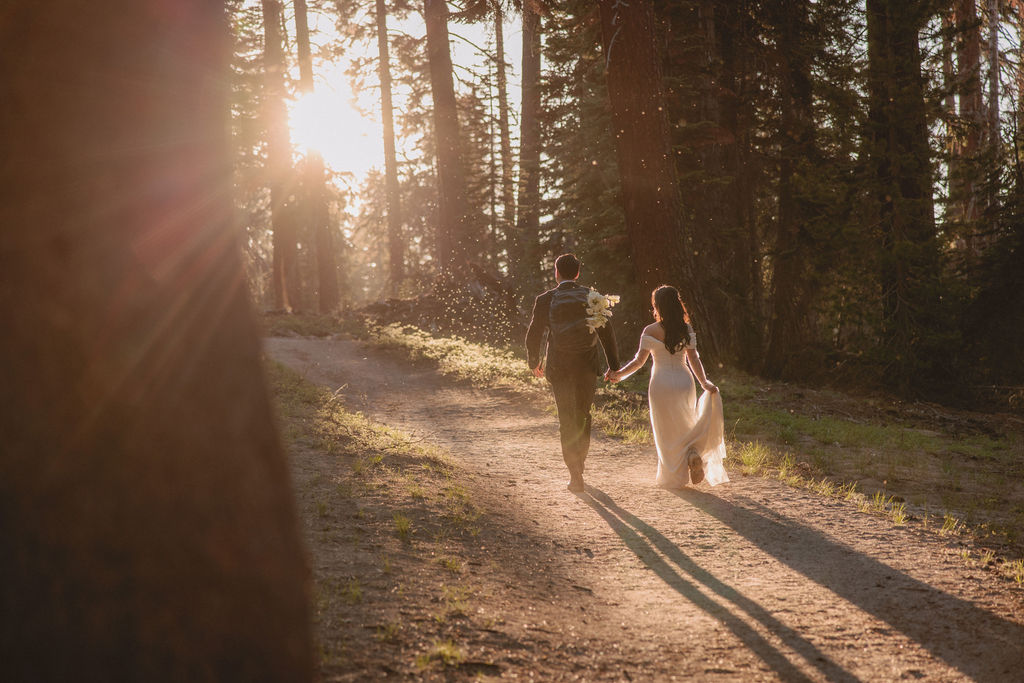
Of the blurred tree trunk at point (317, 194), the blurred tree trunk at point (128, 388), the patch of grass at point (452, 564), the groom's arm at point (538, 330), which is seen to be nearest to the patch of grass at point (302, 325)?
the blurred tree trunk at point (317, 194)

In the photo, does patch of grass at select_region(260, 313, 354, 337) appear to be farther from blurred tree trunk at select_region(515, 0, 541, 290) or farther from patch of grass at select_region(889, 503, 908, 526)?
patch of grass at select_region(889, 503, 908, 526)

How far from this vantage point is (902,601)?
4816 mm

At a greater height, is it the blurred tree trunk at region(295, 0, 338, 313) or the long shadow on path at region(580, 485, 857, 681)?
the blurred tree trunk at region(295, 0, 338, 313)

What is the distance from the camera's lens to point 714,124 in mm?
15461

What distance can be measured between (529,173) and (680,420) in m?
21.1

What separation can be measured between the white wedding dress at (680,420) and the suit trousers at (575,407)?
2.33ft

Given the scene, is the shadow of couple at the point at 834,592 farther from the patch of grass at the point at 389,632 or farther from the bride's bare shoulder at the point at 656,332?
the patch of grass at the point at 389,632

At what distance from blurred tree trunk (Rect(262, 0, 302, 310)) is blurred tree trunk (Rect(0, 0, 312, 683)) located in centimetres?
2610

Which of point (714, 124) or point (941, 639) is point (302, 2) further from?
point (941, 639)

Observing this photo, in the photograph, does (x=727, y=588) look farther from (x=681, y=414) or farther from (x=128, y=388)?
(x=128, y=388)

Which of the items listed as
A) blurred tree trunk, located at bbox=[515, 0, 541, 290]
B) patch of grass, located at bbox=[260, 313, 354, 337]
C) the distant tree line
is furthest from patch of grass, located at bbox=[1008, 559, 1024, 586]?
patch of grass, located at bbox=[260, 313, 354, 337]

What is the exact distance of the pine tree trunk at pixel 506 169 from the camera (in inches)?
1088

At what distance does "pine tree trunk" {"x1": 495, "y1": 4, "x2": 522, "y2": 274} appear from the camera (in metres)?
27.6

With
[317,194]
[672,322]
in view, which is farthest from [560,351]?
[317,194]
